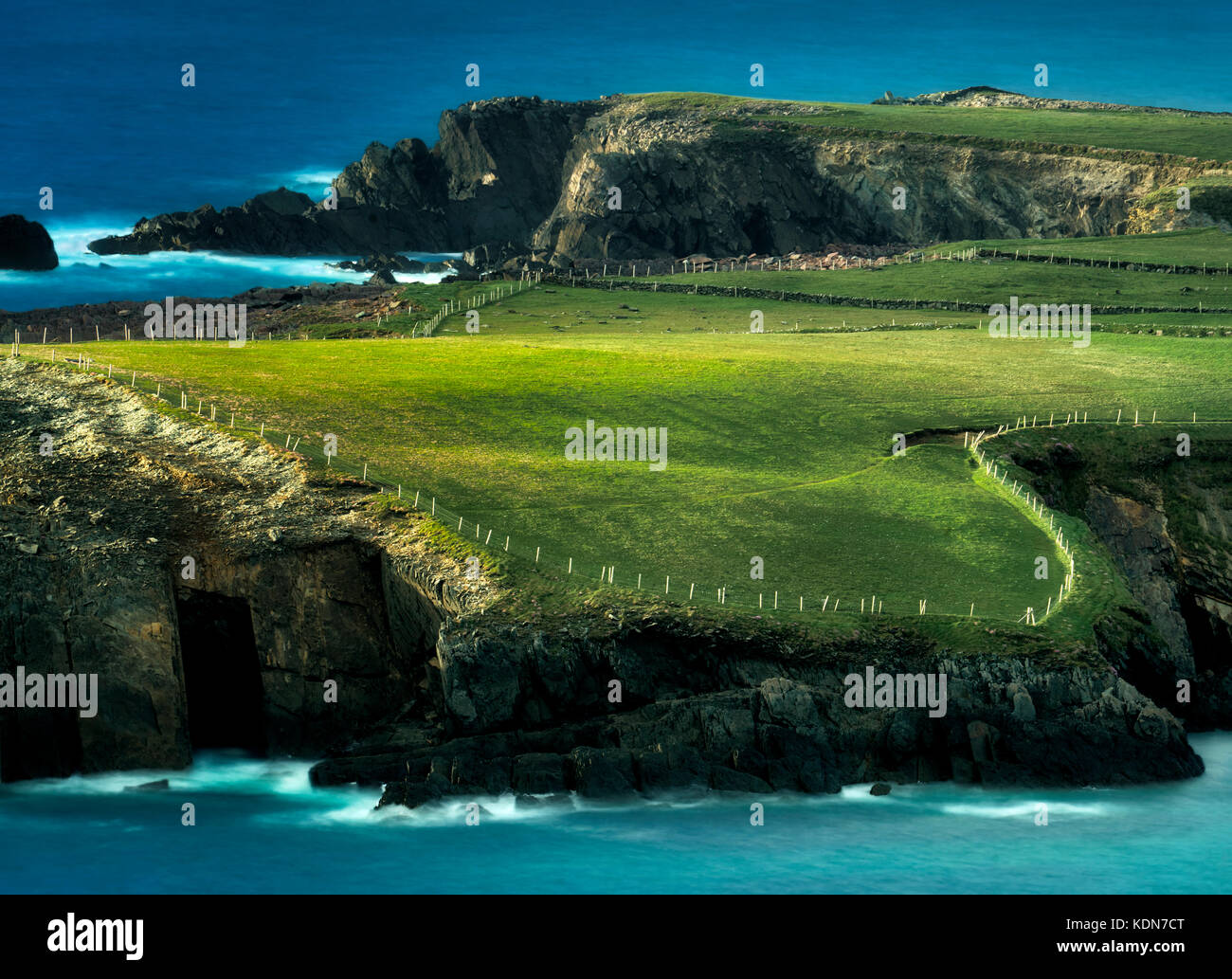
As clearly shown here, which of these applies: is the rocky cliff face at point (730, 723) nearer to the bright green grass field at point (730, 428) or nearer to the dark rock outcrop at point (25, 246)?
the bright green grass field at point (730, 428)

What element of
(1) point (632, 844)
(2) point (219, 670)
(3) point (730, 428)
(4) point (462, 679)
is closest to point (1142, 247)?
(3) point (730, 428)

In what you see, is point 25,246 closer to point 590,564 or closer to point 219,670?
point 219,670

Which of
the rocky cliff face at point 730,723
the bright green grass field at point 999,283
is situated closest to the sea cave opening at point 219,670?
the rocky cliff face at point 730,723

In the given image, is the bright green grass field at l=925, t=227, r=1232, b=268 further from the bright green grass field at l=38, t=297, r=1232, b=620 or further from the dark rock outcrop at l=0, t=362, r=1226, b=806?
the dark rock outcrop at l=0, t=362, r=1226, b=806

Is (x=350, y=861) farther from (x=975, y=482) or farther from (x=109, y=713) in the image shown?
(x=975, y=482)

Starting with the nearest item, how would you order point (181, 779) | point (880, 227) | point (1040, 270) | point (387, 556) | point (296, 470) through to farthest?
point (181, 779) < point (387, 556) < point (296, 470) < point (1040, 270) < point (880, 227)

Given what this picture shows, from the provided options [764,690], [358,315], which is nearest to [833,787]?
[764,690]
